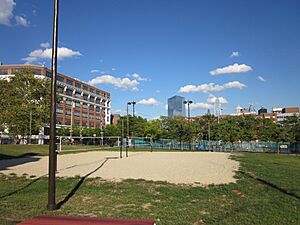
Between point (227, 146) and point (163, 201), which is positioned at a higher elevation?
point (163, 201)

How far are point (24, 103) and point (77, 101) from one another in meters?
56.1

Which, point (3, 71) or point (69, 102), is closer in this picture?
point (3, 71)

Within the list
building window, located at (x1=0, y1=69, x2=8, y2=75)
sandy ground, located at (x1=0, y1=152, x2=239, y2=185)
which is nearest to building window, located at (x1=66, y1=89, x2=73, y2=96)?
building window, located at (x1=0, y1=69, x2=8, y2=75)

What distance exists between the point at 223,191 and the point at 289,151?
4543 centimetres

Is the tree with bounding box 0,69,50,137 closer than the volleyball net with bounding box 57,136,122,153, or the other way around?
the volleyball net with bounding box 57,136,122,153

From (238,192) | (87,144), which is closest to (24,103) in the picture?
(87,144)

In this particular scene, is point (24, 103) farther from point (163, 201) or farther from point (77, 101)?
point (163, 201)

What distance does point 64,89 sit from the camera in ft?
350

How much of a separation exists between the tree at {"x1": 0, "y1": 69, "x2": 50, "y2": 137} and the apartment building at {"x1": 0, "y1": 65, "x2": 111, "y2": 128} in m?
30.8

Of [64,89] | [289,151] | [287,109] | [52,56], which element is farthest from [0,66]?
[287,109]

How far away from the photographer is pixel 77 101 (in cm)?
11500

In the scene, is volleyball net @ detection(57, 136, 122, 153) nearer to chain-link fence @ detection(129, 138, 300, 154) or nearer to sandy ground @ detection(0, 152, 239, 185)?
chain-link fence @ detection(129, 138, 300, 154)

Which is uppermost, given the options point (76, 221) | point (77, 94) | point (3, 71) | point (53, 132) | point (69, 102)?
point (3, 71)

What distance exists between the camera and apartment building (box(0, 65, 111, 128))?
313 feet
